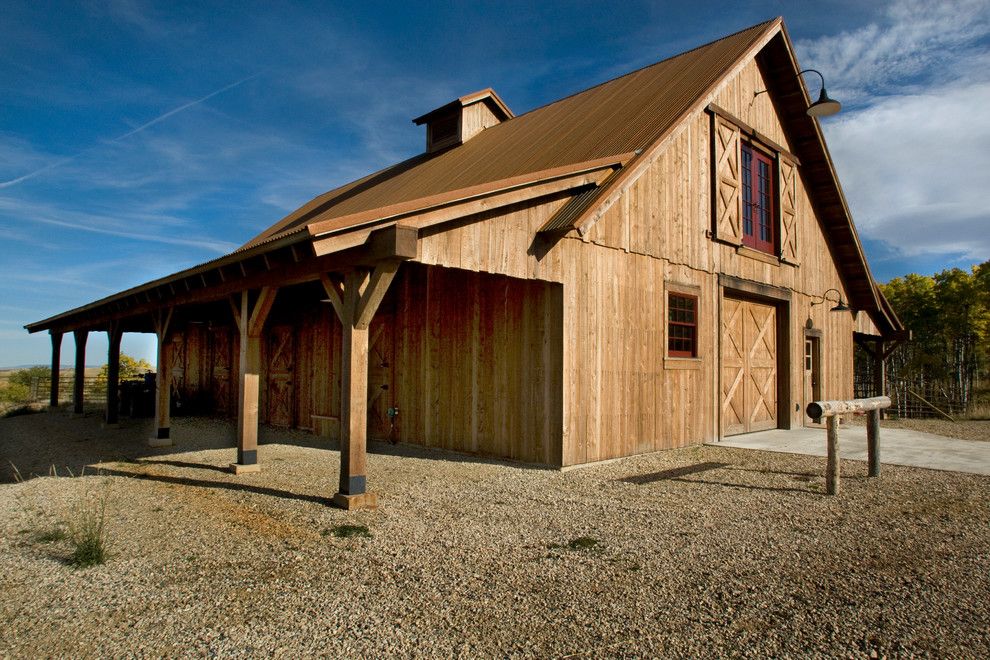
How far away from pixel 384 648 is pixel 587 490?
384 centimetres

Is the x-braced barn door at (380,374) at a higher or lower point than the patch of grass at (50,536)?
higher

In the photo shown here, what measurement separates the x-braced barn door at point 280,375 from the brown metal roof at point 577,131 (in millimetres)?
2546

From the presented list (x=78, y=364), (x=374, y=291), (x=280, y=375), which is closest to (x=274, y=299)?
(x=374, y=291)

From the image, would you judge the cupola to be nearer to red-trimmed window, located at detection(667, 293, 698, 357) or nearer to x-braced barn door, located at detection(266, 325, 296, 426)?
x-braced barn door, located at detection(266, 325, 296, 426)

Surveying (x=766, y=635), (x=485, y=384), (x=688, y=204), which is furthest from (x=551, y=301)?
(x=766, y=635)

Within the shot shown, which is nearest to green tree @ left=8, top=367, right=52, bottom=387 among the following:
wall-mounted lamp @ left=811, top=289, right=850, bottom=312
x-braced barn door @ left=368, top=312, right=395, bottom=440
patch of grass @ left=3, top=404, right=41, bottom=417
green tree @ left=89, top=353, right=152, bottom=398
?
green tree @ left=89, top=353, right=152, bottom=398

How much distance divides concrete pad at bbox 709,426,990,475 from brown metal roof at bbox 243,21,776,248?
5.09 m

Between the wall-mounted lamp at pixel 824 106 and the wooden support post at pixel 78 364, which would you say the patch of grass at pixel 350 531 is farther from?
the wooden support post at pixel 78 364

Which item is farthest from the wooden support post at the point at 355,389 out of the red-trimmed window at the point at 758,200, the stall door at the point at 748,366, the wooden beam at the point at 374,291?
the red-trimmed window at the point at 758,200

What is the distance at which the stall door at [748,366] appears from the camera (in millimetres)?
10898

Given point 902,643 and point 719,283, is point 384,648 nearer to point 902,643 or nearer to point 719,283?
point 902,643

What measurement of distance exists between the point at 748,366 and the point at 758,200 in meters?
3.19

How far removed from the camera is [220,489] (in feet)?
22.2

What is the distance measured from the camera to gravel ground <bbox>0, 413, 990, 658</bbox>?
319 cm
